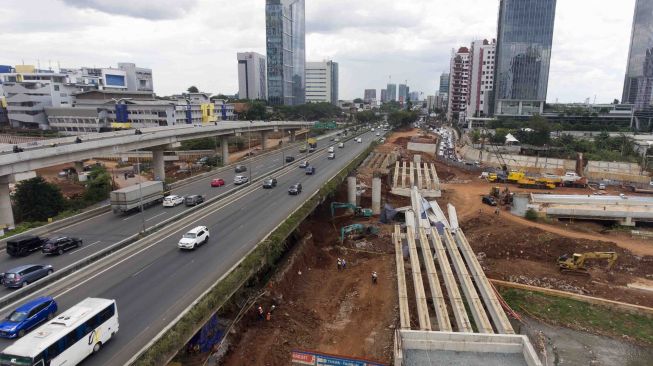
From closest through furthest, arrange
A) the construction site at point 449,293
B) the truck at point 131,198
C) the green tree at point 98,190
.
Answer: the construction site at point 449,293, the truck at point 131,198, the green tree at point 98,190

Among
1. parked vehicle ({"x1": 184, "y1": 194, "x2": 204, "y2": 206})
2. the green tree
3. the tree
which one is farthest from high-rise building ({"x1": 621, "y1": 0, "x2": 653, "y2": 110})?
the tree

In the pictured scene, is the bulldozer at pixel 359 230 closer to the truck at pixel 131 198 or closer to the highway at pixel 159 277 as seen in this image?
the highway at pixel 159 277

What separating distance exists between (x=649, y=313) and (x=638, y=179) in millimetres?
51485

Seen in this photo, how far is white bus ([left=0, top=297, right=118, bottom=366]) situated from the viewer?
13559mm

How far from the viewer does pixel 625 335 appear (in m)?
23.8

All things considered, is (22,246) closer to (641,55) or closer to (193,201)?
(193,201)

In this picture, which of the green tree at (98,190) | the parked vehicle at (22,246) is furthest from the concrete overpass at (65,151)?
the parked vehicle at (22,246)

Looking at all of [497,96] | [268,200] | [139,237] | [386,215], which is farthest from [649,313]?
[497,96]

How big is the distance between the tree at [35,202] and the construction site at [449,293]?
99.6ft

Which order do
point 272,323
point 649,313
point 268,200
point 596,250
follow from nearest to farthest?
point 272,323 < point 649,313 < point 596,250 < point 268,200

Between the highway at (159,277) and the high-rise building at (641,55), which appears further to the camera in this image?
the high-rise building at (641,55)

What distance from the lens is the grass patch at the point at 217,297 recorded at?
1509 cm

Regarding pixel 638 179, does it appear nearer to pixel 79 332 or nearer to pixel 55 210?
pixel 79 332

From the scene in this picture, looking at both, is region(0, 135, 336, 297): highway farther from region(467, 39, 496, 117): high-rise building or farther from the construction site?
region(467, 39, 496, 117): high-rise building
